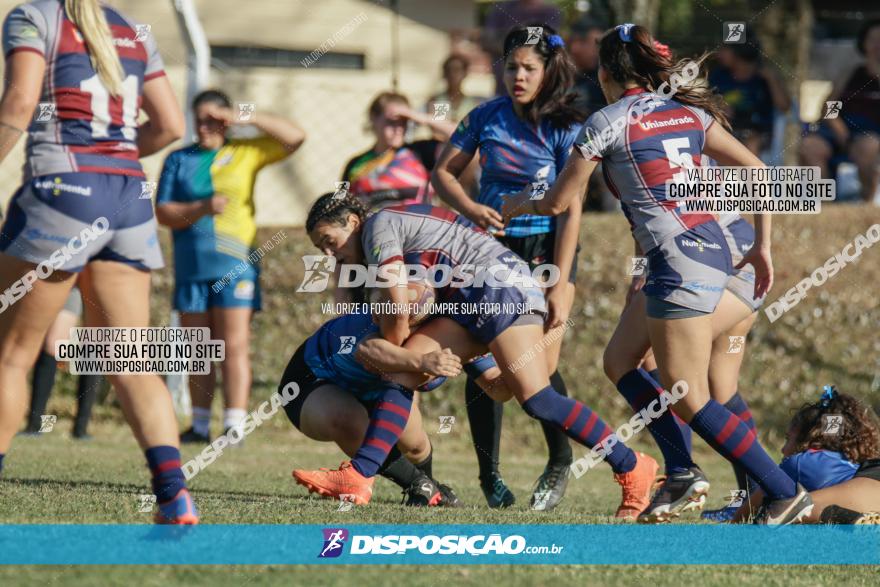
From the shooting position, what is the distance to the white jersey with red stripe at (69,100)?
14.3ft

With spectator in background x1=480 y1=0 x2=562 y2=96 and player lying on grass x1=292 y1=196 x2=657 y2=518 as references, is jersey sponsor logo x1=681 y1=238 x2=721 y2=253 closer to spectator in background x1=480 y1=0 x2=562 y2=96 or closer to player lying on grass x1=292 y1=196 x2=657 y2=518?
player lying on grass x1=292 y1=196 x2=657 y2=518

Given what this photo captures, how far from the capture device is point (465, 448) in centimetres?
1006

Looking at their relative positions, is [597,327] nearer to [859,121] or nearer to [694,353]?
[859,121]

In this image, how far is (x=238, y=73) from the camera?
48.4 ft

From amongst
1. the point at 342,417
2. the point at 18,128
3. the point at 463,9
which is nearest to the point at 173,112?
the point at 18,128

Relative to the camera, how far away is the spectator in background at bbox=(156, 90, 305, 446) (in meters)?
8.75

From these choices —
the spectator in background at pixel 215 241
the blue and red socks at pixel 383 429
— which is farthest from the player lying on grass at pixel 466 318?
the spectator in background at pixel 215 241

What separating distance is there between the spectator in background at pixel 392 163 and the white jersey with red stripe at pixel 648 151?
3.35 metres

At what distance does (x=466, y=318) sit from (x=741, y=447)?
4.47 feet

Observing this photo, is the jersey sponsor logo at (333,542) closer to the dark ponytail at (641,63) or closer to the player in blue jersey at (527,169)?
the player in blue jersey at (527,169)

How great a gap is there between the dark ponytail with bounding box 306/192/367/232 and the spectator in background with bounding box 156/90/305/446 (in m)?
3.02

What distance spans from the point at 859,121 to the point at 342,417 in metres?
8.24

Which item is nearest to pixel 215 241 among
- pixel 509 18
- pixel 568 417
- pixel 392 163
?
pixel 392 163

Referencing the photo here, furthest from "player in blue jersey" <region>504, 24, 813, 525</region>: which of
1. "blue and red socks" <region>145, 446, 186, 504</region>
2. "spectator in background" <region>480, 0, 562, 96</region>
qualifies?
"spectator in background" <region>480, 0, 562, 96</region>
